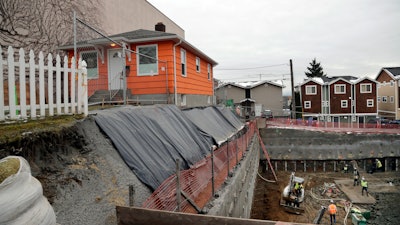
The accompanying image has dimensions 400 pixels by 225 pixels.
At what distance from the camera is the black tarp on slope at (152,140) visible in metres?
5.15

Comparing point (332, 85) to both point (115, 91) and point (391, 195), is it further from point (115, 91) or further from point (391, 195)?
point (115, 91)

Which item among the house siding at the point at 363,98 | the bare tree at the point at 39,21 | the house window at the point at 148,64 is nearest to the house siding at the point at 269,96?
the house siding at the point at 363,98

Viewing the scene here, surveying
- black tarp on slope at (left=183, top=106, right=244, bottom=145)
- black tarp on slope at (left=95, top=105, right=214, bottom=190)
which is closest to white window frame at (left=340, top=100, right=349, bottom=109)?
black tarp on slope at (left=183, top=106, right=244, bottom=145)

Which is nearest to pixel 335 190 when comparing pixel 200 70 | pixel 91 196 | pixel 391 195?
pixel 391 195

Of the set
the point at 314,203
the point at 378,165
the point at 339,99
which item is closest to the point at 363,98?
the point at 339,99

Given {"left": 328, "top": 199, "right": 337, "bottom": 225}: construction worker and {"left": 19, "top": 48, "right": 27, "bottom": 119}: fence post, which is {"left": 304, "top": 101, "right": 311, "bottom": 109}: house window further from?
{"left": 19, "top": 48, "right": 27, "bottom": 119}: fence post

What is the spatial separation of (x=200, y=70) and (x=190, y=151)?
439 inches

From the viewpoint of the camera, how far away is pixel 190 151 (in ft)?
24.2

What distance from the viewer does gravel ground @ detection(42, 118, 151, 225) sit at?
11.4ft

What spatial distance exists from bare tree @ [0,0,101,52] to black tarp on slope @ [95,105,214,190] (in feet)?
42.7

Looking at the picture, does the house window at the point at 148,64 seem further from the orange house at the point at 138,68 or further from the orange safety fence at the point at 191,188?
the orange safety fence at the point at 191,188

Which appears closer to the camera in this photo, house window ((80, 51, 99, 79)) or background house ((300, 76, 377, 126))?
house window ((80, 51, 99, 79))

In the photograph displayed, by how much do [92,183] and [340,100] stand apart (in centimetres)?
4075

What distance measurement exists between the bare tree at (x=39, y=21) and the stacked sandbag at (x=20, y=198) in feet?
54.6
